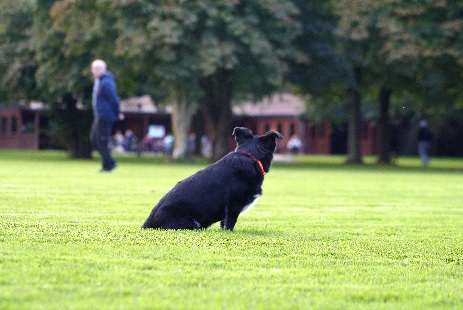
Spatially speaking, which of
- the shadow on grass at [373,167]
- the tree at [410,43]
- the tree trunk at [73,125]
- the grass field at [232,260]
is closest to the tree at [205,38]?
the tree at [410,43]

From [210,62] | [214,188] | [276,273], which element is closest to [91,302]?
[276,273]

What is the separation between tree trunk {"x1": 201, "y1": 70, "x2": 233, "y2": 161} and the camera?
41.9 m

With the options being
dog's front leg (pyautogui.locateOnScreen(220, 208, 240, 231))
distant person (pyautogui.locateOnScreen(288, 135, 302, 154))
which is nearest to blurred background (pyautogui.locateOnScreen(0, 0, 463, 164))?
dog's front leg (pyautogui.locateOnScreen(220, 208, 240, 231))

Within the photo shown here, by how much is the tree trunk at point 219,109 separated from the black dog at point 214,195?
104 ft

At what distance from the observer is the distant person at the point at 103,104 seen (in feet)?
70.3

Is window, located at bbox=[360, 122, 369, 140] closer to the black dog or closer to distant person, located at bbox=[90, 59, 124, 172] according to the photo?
distant person, located at bbox=[90, 59, 124, 172]

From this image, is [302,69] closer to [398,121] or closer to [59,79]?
[59,79]

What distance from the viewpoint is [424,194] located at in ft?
60.9

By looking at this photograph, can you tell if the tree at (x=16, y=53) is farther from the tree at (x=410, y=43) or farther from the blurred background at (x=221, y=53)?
the tree at (x=410, y=43)

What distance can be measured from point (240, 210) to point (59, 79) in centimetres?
3352

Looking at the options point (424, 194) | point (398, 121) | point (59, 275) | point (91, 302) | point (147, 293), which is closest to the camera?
point (91, 302)

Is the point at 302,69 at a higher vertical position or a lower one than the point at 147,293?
higher

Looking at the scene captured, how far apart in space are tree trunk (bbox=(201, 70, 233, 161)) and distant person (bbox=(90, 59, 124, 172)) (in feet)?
62.2

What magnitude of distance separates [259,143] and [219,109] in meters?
33.7
